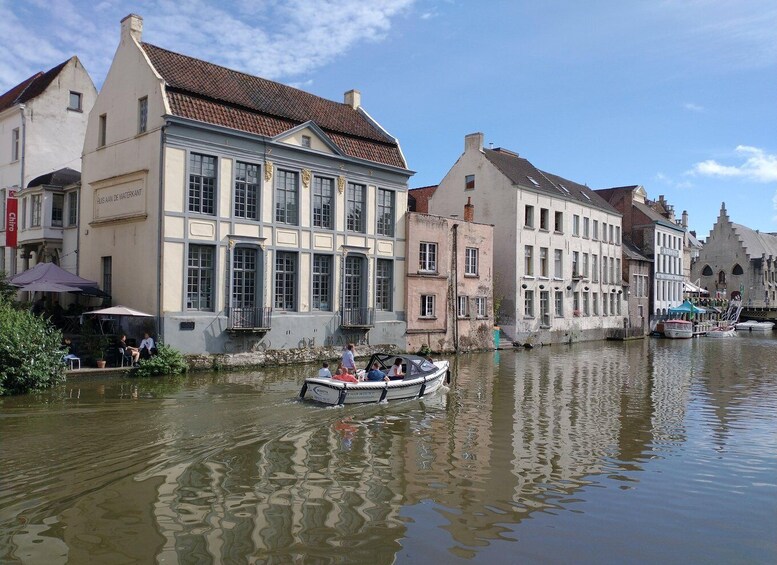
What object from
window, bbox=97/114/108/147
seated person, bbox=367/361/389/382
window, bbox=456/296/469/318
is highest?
window, bbox=97/114/108/147

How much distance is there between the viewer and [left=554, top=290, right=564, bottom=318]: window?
45.9 metres

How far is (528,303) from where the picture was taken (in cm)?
4297

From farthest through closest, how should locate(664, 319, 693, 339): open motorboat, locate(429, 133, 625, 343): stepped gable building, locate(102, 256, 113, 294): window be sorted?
locate(664, 319, 693, 339): open motorboat, locate(429, 133, 625, 343): stepped gable building, locate(102, 256, 113, 294): window

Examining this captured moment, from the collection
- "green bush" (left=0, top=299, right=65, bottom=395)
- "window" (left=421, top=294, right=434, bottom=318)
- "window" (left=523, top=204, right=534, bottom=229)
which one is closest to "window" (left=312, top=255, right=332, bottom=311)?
"window" (left=421, top=294, right=434, bottom=318)

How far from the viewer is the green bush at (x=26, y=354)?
17203 mm

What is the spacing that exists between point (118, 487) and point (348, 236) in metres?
21.2

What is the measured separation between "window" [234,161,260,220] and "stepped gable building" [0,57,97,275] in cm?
874

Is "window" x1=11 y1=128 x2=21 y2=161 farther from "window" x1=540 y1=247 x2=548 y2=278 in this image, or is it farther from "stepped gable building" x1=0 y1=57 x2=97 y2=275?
"window" x1=540 y1=247 x2=548 y2=278

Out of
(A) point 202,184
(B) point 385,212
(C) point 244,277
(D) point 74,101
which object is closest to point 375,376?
(C) point 244,277

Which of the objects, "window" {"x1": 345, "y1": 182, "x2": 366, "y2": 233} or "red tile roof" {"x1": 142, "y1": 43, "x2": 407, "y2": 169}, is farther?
"window" {"x1": 345, "y1": 182, "x2": 366, "y2": 233}

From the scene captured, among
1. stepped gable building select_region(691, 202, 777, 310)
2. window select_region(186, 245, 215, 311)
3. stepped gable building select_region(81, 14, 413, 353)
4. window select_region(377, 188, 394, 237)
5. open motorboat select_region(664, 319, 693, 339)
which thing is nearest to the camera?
stepped gable building select_region(81, 14, 413, 353)

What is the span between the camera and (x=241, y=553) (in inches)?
302

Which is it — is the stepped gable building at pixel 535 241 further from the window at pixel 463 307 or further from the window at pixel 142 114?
the window at pixel 142 114

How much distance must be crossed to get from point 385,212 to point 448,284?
5768 mm
